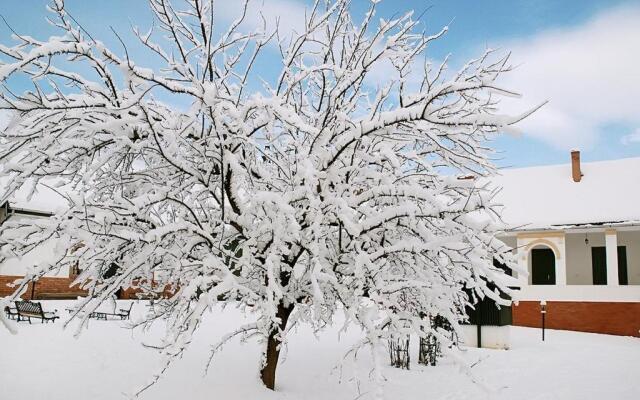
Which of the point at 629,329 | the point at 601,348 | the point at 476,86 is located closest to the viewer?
the point at 476,86

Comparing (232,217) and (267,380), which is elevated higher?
(232,217)

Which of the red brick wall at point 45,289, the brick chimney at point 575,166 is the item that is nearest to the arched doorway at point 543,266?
the brick chimney at point 575,166

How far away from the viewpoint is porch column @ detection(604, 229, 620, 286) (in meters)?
19.8

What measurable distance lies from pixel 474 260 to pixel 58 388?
5.29 meters

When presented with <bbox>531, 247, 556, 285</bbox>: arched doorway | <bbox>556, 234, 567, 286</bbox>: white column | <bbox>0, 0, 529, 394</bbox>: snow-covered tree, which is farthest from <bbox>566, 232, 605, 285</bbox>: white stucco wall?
<bbox>0, 0, 529, 394</bbox>: snow-covered tree

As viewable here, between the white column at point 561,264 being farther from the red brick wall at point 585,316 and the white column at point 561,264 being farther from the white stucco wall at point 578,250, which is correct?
the red brick wall at point 585,316

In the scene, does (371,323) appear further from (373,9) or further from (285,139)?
(373,9)

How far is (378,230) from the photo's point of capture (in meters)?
6.00

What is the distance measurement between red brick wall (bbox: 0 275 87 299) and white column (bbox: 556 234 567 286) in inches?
751

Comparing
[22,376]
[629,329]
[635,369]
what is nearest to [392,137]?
[22,376]

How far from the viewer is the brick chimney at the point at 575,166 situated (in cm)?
2324

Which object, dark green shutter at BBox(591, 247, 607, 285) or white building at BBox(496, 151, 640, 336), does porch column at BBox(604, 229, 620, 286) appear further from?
dark green shutter at BBox(591, 247, 607, 285)

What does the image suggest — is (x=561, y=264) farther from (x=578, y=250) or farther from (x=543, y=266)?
(x=578, y=250)

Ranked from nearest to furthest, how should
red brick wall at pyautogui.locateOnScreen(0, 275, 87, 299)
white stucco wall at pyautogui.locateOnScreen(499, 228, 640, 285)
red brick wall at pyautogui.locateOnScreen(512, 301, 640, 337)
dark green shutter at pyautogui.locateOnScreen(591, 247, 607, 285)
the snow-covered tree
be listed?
the snow-covered tree < red brick wall at pyautogui.locateOnScreen(512, 301, 640, 337) < red brick wall at pyautogui.locateOnScreen(0, 275, 87, 299) < white stucco wall at pyautogui.locateOnScreen(499, 228, 640, 285) < dark green shutter at pyautogui.locateOnScreen(591, 247, 607, 285)
